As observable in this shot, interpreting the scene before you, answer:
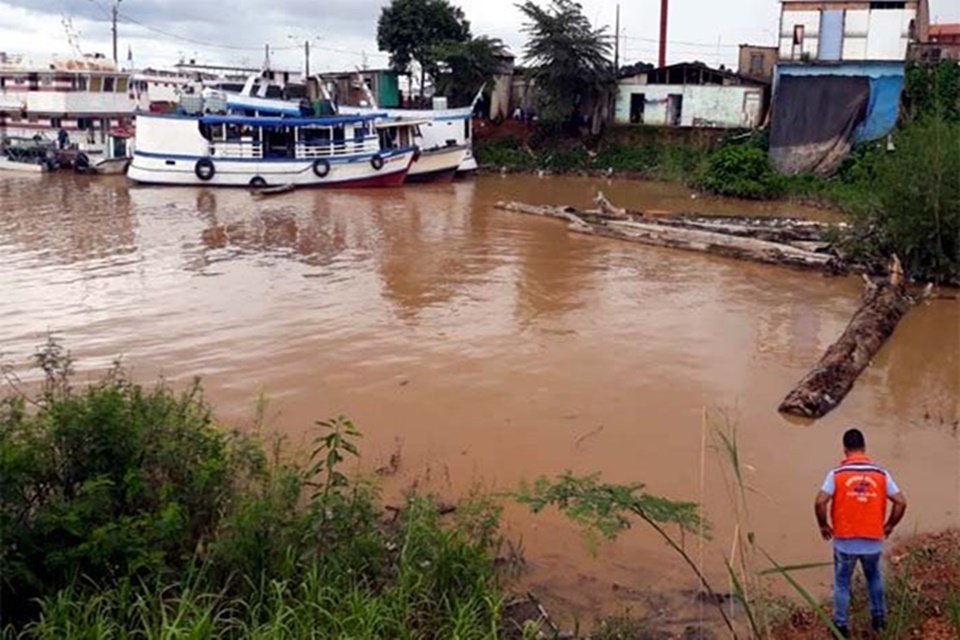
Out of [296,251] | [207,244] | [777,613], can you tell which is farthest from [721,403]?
[207,244]

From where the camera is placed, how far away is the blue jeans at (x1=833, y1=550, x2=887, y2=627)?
4.73 meters

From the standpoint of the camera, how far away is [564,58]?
33.4 m

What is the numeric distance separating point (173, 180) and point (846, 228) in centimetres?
2108

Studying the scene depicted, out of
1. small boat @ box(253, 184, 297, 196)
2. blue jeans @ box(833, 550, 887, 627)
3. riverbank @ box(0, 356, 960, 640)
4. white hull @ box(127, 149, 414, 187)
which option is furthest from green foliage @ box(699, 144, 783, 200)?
blue jeans @ box(833, 550, 887, 627)

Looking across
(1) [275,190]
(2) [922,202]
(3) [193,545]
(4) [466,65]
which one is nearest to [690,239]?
(2) [922,202]

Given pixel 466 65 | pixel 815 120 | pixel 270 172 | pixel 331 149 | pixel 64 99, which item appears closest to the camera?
pixel 270 172

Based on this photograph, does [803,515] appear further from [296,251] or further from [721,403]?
[296,251]

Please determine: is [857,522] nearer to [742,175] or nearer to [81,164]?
[742,175]

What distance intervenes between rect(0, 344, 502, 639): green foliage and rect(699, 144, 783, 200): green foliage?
931 inches

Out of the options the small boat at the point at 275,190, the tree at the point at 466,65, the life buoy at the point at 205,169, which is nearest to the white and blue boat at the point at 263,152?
the life buoy at the point at 205,169

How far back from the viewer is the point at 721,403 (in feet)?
29.7

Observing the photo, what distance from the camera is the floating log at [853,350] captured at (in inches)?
347

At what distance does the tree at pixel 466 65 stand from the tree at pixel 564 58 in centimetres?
256

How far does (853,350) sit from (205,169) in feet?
75.2
